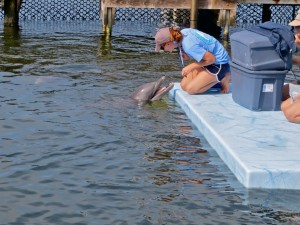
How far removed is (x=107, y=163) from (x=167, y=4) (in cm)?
1078

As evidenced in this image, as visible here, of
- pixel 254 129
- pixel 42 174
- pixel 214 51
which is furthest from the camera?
pixel 214 51

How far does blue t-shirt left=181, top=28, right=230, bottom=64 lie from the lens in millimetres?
8938

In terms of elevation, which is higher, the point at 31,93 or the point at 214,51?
the point at 214,51

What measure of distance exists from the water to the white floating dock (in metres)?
0.12

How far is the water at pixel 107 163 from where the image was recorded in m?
5.77

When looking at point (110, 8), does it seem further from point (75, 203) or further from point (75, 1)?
point (75, 203)

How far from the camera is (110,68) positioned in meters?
13.4

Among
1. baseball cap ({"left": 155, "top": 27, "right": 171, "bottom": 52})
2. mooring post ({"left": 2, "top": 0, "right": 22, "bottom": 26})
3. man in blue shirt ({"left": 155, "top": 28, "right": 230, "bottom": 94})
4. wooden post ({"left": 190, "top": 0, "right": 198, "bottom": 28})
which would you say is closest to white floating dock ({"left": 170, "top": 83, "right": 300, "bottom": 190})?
man in blue shirt ({"left": 155, "top": 28, "right": 230, "bottom": 94})

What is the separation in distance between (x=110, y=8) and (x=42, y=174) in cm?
1147

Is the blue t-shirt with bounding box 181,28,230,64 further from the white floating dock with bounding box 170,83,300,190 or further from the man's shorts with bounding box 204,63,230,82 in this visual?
the white floating dock with bounding box 170,83,300,190

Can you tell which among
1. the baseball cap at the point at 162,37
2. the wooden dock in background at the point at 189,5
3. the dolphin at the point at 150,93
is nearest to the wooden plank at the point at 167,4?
the wooden dock in background at the point at 189,5

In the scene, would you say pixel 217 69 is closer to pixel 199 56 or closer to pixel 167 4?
pixel 199 56

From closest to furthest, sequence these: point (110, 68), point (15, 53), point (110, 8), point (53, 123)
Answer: point (53, 123), point (110, 68), point (15, 53), point (110, 8)

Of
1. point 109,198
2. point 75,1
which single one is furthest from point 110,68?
point 75,1
